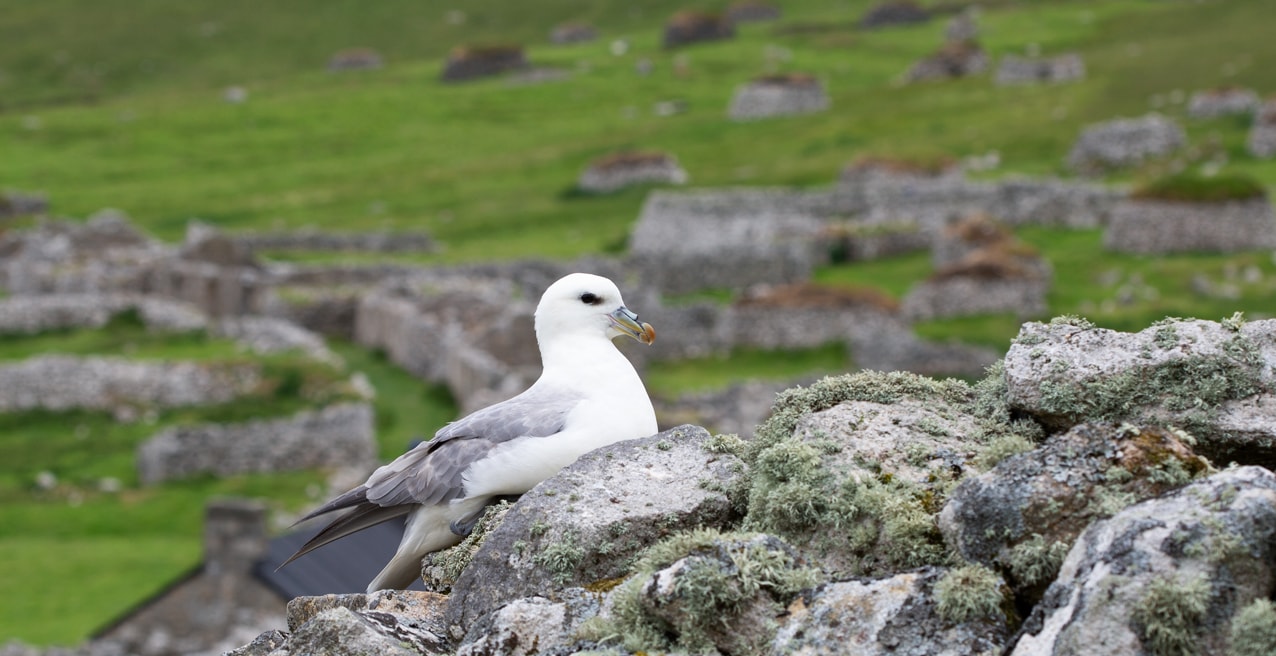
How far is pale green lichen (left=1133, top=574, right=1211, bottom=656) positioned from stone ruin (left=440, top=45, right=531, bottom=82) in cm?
11925

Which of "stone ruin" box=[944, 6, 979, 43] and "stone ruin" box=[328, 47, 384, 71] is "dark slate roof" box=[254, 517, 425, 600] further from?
"stone ruin" box=[328, 47, 384, 71]

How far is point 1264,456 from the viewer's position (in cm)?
609

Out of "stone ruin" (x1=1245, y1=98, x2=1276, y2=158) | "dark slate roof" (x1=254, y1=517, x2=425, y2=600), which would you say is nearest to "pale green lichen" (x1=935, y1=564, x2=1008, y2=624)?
"dark slate roof" (x1=254, y1=517, x2=425, y2=600)

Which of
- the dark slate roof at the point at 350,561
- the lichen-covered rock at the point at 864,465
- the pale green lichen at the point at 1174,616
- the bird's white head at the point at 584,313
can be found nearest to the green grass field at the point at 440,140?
the dark slate roof at the point at 350,561

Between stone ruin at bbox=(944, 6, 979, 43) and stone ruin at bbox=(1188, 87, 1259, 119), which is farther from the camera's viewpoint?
stone ruin at bbox=(944, 6, 979, 43)

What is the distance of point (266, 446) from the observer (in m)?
41.8

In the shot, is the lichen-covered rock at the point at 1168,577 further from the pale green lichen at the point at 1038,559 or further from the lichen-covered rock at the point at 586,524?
the lichen-covered rock at the point at 586,524

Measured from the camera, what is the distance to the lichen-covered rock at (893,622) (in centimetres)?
525

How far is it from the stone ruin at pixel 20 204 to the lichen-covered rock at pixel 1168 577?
83.3 metres

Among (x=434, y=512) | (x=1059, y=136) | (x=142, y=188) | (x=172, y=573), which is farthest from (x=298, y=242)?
(x=434, y=512)

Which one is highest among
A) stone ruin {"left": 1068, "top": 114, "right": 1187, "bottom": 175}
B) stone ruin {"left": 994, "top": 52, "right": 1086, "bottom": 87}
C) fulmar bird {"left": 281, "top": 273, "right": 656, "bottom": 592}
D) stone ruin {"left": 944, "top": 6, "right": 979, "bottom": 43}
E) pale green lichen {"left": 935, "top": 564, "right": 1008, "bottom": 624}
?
pale green lichen {"left": 935, "top": 564, "right": 1008, "bottom": 624}

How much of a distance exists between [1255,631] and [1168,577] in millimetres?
328

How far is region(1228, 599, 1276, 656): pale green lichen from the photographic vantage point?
4512 millimetres

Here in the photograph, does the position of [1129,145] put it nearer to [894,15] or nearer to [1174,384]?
[894,15]
